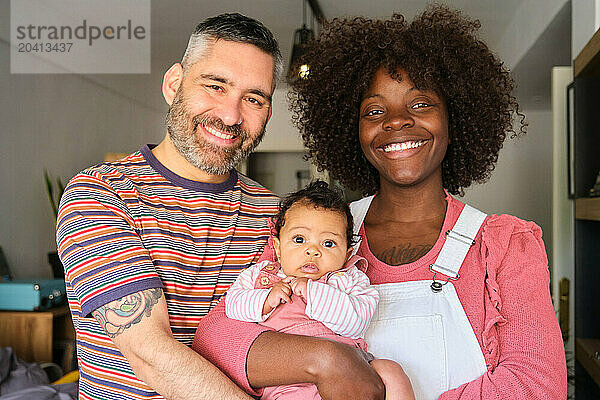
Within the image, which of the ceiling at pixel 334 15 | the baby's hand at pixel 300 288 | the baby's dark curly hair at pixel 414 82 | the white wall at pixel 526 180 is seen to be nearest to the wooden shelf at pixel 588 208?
the baby's dark curly hair at pixel 414 82

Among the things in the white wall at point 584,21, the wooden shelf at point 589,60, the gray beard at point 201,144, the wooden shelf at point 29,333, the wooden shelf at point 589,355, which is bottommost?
the wooden shelf at point 29,333

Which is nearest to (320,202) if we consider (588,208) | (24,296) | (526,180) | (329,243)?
(329,243)

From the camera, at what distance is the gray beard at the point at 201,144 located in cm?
156

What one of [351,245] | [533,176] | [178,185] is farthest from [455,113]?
[533,176]

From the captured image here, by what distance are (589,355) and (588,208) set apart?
611mm

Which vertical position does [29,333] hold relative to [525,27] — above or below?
below

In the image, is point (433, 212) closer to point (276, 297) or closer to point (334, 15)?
point (276, 297)

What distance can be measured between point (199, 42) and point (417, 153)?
25.4 inches

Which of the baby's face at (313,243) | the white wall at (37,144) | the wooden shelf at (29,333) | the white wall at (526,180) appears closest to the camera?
the baby's face at (313,243)

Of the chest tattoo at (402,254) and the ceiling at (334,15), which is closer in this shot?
the chest tattoo at (402,254)

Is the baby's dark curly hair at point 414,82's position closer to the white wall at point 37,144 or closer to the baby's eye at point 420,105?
the baby's eye at point 420,105

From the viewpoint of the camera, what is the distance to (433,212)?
1.62 metres

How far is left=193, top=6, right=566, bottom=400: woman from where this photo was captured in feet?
4.31

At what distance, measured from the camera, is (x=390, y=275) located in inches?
59.2
